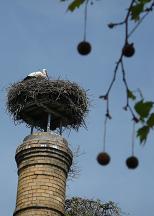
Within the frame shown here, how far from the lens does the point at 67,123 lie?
1438 cm

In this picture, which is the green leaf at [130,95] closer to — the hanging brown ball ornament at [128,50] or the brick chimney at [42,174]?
the hanging brown ball ornament at [128,50]

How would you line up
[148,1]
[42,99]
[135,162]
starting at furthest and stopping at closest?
[42,99] < [148,1] < [135,162]

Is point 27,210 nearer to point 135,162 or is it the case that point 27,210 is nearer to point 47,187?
point 47,187

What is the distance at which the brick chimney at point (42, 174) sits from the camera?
1180cm

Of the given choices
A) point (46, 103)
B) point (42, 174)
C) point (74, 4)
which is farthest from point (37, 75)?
point (74, 4)

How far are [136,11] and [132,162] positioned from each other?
0.71 metres

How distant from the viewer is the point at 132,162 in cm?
300

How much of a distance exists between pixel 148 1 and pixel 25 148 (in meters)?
9.66

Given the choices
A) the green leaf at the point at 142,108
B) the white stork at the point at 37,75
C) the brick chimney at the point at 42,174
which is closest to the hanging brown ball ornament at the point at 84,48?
the green leaf at the point at 142,108

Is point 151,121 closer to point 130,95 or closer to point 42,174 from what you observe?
point 130,95

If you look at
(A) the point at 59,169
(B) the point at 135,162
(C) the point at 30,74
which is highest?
(C) the point at 30,74

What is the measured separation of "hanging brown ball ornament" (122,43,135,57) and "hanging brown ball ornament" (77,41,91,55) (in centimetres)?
15

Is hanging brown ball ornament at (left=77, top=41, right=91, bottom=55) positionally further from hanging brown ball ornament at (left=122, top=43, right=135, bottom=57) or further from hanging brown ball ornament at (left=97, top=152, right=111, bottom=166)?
hanging brown ball ornament at (left=97, top=152, right=111, bottom=166)

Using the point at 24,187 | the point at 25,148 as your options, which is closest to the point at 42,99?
the point at 25,148
